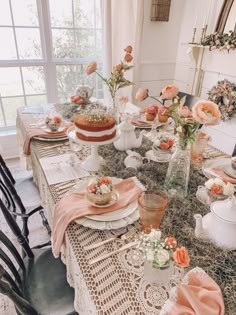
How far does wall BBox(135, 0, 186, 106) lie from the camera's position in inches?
115

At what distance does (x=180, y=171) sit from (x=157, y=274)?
1.58ft

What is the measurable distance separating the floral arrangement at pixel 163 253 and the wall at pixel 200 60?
2.26 meters

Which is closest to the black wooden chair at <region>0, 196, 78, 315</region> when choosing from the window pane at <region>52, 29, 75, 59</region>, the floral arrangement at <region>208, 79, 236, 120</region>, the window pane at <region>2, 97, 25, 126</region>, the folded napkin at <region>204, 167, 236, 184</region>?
the folded napkin at <region>204, 167, 236, 184</region>

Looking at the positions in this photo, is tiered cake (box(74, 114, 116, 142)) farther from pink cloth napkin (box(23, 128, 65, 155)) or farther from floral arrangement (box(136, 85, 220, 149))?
pink cloth napkin (box(23, 128, 65, 155))

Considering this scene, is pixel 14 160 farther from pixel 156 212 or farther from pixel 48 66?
pixel 156 212

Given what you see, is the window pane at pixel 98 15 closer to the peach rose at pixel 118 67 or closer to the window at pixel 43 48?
the window at pixel 43 48

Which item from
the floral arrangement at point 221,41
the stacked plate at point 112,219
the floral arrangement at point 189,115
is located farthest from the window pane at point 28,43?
the stacked plate at point 112,219

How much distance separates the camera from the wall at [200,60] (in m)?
2.45

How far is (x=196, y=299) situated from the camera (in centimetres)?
56

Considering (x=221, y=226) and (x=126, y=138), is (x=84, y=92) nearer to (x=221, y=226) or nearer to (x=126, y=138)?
(x=126, y=138)

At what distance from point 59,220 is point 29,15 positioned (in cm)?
266

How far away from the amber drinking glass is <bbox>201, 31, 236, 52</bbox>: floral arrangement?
A: 2033 millimetres

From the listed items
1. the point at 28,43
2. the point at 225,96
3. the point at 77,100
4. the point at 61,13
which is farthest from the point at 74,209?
the point at 61,13

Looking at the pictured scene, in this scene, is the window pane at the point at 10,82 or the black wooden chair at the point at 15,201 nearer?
the black wooden chair at the point at 15,201
